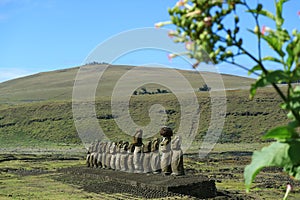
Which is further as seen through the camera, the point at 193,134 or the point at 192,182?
the point at 193,134

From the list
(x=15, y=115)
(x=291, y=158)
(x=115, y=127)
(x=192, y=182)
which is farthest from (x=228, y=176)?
(x=15, y=115)

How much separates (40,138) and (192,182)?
52.3m

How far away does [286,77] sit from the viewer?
1.84 m

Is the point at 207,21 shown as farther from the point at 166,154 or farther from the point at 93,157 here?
the point at 93,157

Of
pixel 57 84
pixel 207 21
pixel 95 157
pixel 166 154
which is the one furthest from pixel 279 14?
pixel 57 84

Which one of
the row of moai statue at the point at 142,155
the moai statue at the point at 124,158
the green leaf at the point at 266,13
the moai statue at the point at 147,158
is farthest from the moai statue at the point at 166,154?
the green leaf at the point at 266,13

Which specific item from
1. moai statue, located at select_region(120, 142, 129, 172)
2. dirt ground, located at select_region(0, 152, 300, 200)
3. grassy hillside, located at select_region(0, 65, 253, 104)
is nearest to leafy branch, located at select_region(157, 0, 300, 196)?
dirt ground, located at select_region(0, 152, 300, 200)

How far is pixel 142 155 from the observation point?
18062mm

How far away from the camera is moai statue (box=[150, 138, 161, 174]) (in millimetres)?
16922

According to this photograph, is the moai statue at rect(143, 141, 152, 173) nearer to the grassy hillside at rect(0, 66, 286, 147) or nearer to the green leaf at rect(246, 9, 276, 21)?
the green leaf at rect(246, 9, 276, 21)

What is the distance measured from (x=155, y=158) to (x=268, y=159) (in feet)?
49.5

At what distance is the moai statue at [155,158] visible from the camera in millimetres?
16922

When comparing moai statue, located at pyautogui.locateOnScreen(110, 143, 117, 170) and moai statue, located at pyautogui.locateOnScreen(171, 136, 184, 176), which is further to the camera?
moai statue, located at pyautogui.locateOnScreen(110, 143, 117, 170)

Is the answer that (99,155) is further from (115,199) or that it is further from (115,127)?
(115,127)
